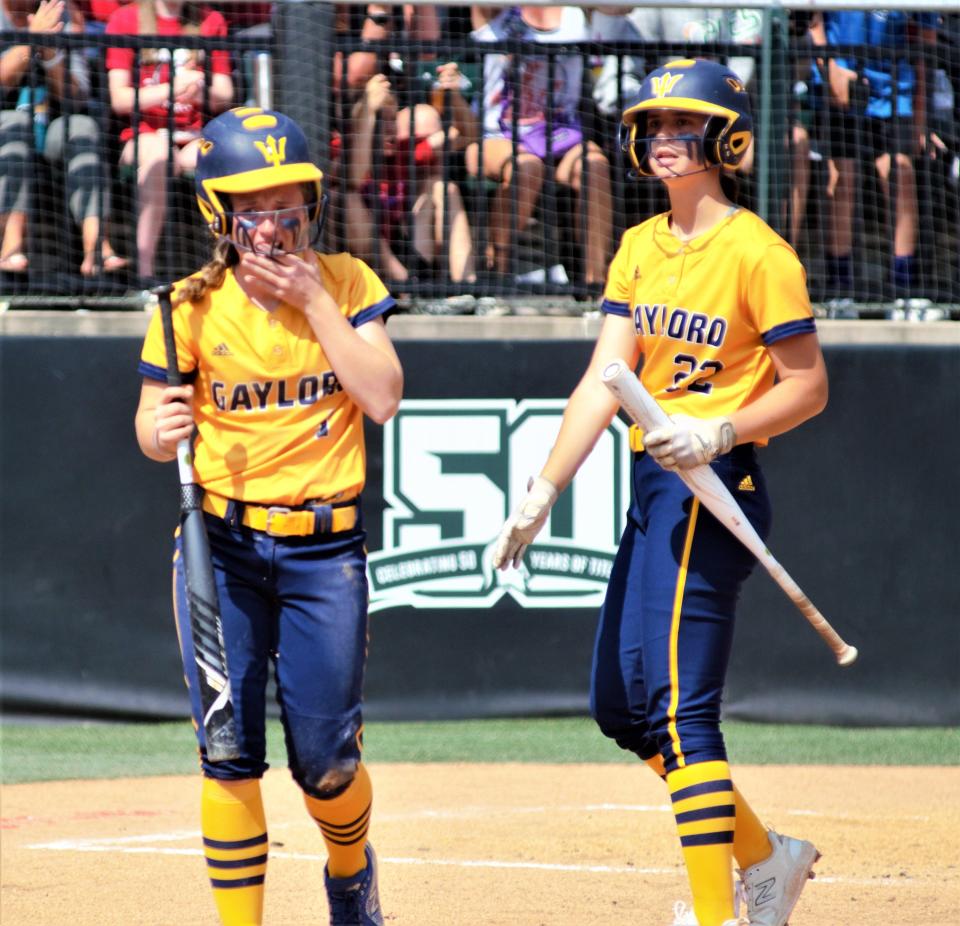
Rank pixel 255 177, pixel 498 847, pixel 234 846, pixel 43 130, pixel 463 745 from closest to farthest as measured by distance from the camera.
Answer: pixel 255 177 < pixel 234 846 < pixel 498 847 < pixel 463 745 < pixel 43 130

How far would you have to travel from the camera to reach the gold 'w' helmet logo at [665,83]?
4164 millimetres

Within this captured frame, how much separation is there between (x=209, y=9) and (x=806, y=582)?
4.62m

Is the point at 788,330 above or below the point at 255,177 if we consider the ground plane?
below

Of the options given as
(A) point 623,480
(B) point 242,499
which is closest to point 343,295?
(B) point 242,499

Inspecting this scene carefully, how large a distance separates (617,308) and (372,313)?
2.45ft

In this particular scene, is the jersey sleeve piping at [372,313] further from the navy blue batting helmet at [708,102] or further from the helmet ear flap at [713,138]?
the helmet ear flap at [713,138]

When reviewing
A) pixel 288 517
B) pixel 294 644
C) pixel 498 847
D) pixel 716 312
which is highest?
pixel 716 312

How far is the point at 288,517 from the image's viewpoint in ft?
12.9

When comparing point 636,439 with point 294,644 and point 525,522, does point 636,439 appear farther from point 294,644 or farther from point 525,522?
point 294,644

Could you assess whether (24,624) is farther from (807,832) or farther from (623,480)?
(807,832)

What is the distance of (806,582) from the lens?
27.0ft

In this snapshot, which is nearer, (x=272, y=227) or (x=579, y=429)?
(x=272, y=227)

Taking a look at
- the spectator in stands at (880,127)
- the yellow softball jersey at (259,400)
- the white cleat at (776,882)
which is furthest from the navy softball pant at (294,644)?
the spectator in stands at (880,127)

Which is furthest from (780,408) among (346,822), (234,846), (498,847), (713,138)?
(498,847)
